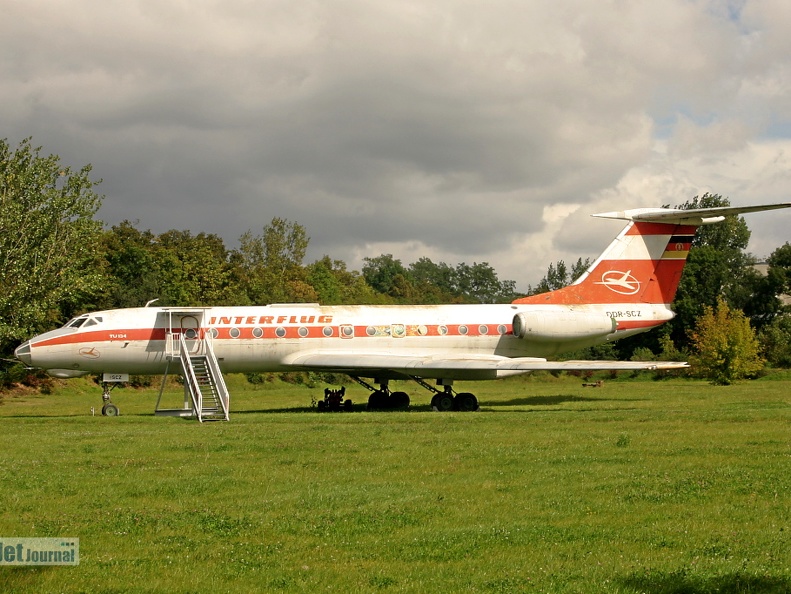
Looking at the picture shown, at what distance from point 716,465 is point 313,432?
8.89 metres

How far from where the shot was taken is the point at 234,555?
28.0 feet

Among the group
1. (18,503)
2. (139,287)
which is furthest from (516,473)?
(139,287)

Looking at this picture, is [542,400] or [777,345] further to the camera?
[777,345]

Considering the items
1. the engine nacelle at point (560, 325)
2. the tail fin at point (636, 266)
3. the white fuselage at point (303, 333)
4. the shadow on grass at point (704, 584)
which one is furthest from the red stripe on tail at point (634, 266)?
the shadow on grass at point (704, 584)

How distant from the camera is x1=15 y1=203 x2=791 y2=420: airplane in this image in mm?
28219

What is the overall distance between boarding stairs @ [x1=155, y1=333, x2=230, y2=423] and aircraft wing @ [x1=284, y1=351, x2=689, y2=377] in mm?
2811

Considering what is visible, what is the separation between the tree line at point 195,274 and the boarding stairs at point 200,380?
7406mm

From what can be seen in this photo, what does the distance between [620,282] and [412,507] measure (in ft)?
80.0

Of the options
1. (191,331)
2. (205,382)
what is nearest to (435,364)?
(205,382)

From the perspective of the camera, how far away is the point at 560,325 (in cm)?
3130

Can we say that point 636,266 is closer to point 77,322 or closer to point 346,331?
point 346,331

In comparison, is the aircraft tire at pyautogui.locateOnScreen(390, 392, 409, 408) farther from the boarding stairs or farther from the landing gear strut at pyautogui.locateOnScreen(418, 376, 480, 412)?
the boarding stairs

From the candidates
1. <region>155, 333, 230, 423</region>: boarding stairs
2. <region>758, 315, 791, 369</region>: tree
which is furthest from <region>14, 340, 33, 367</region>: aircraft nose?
<region>758, 315, 791, 369</region>: tree

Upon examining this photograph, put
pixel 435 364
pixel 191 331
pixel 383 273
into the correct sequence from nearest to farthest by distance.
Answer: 1. pixel 435 364
2. pixel 191 331
3. pixel 383 273
